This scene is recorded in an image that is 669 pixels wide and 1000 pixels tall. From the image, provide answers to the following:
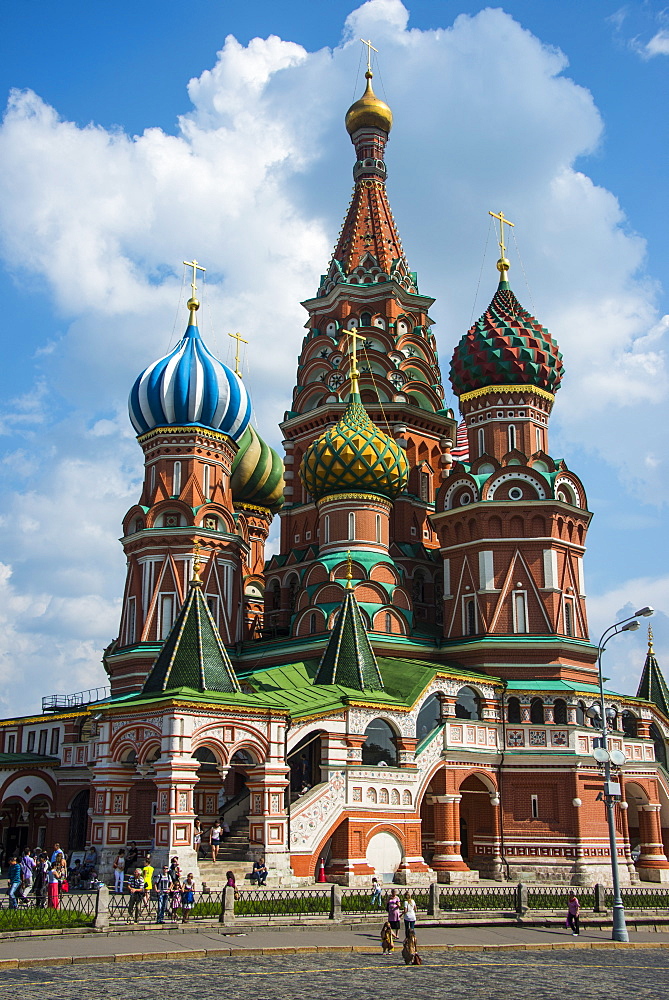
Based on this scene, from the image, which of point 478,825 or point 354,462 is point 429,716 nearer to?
point 478,825

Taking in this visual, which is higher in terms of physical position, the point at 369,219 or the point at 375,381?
the point at 369,219

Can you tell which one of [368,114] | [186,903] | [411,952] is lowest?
[411,952]

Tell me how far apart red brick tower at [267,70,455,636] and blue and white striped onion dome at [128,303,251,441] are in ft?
11.9

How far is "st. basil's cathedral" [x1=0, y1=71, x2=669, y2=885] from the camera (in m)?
22.6

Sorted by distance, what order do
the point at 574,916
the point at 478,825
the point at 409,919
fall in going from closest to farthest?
the point at 409,919, the point at 574,916, the point at 478,825

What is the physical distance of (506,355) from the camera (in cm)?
3219

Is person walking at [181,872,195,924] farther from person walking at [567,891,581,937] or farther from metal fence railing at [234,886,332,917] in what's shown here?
person walking at [567,891,581,937]

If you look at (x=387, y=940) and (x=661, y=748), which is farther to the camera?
(x=661, y=748)

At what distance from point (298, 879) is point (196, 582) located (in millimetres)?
6724

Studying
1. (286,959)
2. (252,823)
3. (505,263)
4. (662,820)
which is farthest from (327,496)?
(286,959)

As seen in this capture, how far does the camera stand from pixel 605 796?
63.5 ft

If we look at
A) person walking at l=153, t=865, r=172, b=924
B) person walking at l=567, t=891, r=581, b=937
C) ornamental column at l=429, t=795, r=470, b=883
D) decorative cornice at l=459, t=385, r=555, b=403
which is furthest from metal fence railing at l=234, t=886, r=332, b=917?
decorative cornice at l=459, t=385, r=555, b=403

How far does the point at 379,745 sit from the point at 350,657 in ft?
7.30

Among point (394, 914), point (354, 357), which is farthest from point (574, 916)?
point (354, 357)
